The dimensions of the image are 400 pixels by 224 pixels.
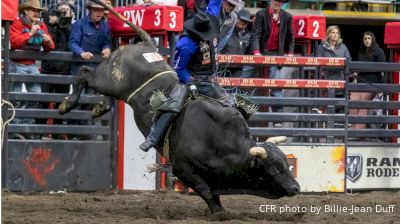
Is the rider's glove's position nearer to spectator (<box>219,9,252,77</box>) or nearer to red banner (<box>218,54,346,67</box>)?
red banner (<box>218,54,346,67</box>)

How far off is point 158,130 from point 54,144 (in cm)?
233

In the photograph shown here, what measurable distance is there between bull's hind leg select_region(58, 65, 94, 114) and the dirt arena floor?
91 cm

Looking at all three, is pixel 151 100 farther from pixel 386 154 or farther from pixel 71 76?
pixel 386 154

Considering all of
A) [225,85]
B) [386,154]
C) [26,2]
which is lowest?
[386,154]

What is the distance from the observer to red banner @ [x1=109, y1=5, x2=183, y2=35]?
34.5 ft

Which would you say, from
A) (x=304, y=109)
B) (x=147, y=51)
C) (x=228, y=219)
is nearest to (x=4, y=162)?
(x=147, y=51)

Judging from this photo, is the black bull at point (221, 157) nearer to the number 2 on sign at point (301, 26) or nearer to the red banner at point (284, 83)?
the red banner at point (284, 83)

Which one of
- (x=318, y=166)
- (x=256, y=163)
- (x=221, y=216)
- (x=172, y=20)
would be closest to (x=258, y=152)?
(x=256, y=163)

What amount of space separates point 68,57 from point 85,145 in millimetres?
978

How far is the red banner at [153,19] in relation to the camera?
10.5m

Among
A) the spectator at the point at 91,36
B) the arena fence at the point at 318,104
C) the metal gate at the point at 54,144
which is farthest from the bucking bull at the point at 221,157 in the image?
the arena fence at the point at 318,104

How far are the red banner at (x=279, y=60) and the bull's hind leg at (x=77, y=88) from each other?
1864mm

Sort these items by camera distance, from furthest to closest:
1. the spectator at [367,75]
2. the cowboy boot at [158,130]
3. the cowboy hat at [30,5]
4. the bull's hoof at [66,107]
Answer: the spectator at [367,75] < the cowboy hat at [30,5] < the bull's hoof at [66,107] < the cowboy boot at [158,130]

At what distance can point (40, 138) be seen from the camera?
10.4 meters
